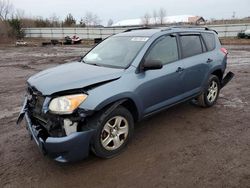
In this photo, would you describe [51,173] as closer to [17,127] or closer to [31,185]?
[31,185]

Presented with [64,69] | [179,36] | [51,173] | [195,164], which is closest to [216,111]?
[179,36]

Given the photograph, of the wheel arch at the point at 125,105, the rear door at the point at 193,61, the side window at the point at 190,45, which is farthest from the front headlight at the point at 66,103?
the side window at the point at 190,45

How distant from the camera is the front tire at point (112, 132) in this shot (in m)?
3.55

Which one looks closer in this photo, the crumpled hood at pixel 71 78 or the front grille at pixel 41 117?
the front grille at pixel 41 117

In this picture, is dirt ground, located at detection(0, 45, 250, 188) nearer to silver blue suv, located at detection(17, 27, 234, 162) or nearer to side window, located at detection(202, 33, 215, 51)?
silver blue suv, located at detection(17, 27, 234, 162)

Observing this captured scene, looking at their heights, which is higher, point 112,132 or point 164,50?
point 164,50

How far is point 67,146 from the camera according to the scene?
3.25 meters

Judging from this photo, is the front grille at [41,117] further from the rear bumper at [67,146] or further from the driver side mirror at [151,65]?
the driver side mirror at [151,65]

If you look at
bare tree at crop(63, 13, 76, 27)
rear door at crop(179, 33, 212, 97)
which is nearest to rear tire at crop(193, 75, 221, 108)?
rear door at crop(179, 33, 212, 97)

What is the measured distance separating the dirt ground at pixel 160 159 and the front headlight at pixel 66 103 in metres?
0.83

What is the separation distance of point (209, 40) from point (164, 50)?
1.77 metres

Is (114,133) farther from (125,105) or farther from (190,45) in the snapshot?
(190,45)

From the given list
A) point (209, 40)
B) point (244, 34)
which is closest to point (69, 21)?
point (244, 34)

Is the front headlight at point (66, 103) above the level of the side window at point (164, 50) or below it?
below
